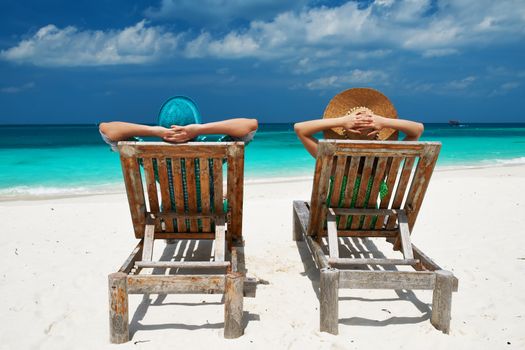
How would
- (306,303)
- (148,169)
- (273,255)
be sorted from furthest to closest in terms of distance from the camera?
(273,255)
(306,303)
(148,169)

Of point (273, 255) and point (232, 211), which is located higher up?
point (232, 211)

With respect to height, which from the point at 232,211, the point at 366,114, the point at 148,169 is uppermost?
the point at 366,114

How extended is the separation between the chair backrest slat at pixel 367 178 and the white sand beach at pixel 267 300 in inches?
25.1

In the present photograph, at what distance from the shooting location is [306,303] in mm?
3359

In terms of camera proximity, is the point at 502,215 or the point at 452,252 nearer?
the point at 452,252

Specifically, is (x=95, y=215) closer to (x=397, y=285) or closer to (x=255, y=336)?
(x=255, y=336)

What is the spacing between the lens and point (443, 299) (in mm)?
2838

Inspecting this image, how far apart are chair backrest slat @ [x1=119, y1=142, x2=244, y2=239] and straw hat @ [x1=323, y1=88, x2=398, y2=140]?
0.97 metres

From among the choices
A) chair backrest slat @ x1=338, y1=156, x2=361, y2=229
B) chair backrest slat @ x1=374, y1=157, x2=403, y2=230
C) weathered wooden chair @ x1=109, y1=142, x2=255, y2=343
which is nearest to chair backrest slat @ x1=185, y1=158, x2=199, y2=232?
weathered wooden chair @ x1=109, y1=142, x2=255, y2=343

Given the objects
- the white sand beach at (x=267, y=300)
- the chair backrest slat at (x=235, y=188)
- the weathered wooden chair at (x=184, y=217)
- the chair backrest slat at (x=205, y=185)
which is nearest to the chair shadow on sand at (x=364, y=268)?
the white sand beach at (x=267, y=300)

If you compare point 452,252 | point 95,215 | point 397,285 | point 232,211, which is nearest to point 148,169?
point 232,211

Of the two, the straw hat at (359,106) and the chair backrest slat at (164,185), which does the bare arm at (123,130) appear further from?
the straw hat at (359,106)

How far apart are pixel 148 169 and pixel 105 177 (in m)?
11.7

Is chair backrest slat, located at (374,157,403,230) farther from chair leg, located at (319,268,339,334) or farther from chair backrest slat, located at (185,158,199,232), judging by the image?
chair backrest slat, located at (185,158,199,232)
